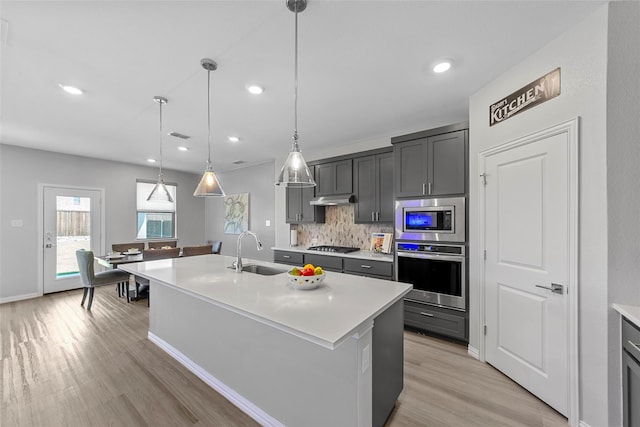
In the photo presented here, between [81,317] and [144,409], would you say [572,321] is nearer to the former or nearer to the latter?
[144,409]

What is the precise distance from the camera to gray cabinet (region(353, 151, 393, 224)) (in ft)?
11.6

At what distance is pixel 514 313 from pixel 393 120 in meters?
2.44

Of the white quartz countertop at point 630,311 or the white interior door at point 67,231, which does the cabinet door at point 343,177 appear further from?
the white interior door at point 67,231

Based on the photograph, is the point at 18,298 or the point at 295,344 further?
the point at 18,298

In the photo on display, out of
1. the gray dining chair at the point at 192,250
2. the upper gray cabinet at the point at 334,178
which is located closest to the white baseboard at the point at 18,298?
the gray dining chair at the point at 192,250

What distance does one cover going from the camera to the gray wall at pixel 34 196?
4.23m

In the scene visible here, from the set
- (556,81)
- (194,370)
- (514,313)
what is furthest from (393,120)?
(194,370)

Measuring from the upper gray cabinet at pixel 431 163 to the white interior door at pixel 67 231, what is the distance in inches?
236

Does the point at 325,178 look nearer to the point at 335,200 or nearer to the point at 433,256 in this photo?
the point at 335,200

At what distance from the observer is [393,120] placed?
127 inches

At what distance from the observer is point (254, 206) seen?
18.8 feet

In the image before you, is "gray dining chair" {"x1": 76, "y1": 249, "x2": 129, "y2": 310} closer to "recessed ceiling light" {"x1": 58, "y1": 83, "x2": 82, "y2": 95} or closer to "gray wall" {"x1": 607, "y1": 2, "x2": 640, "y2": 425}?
"recessed ceiling light" {"x1": 58, "y1": 83, "x2": 82, "y2": 95}

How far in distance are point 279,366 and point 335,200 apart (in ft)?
8.75

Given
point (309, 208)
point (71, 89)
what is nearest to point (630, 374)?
point (309, 208)
